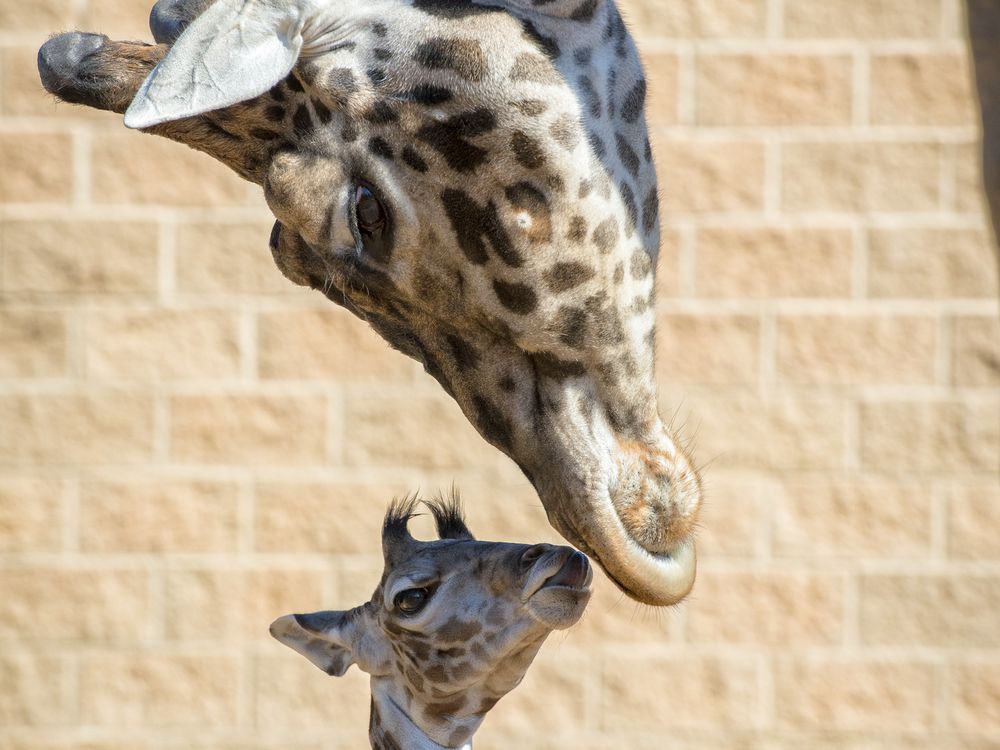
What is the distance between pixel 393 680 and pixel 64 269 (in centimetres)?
148

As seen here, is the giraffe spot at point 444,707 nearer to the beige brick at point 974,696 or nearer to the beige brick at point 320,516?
the beige brick at point 320,516

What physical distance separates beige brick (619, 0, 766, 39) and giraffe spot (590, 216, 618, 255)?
1.57 meters

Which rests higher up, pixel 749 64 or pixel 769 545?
A: pixel 749 64

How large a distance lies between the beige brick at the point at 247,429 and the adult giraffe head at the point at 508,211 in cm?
145

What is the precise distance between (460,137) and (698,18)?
5.33 feet

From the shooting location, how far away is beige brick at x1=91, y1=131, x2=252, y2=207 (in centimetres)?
231

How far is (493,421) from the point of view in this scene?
0.86 meters

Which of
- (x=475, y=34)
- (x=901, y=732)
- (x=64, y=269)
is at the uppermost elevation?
(x=475, y=34)

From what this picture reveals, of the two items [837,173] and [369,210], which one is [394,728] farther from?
[837,173]

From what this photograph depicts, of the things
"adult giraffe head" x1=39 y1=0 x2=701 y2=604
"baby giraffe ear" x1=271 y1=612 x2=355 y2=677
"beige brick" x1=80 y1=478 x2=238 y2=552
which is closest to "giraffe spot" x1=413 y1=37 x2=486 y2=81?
"adult giraffe head" x1=39 y1=0 x2=701 y2=604

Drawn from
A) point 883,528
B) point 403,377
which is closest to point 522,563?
point 403,377

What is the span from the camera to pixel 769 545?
7.47ft

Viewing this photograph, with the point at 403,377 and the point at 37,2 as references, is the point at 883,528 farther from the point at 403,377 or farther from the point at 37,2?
the point at 37,2

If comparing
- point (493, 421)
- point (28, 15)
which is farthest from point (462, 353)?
point (28, 15)
